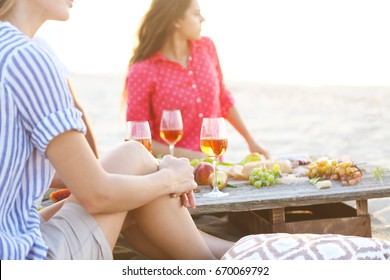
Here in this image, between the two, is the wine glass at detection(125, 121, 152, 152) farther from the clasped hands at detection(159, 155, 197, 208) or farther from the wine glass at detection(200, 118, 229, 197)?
the clasped hands at detection(159, 155, 197, 208)

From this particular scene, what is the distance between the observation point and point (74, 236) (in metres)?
1.83

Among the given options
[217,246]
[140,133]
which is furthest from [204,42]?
[217,246]

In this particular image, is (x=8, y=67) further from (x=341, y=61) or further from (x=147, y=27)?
(x=341, y=61)

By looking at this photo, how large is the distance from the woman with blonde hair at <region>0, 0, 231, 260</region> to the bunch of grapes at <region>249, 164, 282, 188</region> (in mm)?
623

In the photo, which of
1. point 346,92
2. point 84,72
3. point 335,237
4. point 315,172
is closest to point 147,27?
point 315,172

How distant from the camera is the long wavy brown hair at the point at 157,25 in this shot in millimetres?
4145

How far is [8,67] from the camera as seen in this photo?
1591 mm

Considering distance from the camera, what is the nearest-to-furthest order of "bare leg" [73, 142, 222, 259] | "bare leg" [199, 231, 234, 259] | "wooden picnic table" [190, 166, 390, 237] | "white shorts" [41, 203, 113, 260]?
"white shorts" [41, 203, 113, 260] < "bare leg" [73, 142, 222, 259] < "bare leg" [199, 231, 234, 259] < "wooden picnic table" [190, 166, 390, 237]

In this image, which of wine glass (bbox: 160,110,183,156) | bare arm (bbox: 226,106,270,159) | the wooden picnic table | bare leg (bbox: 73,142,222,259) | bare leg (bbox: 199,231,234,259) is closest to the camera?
bare leg (bbox: 73,142,222,259)

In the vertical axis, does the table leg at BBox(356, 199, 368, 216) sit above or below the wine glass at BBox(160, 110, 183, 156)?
below

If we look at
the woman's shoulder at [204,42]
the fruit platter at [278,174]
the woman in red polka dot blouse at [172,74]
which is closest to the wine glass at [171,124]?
the fruit platter at [278,174]

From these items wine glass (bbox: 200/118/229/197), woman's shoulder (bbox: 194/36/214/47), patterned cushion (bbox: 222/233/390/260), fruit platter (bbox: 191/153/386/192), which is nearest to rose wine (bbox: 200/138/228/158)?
wine glass (bbox: 200/118/229/197)

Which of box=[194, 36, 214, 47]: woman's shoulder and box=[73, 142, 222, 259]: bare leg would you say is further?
box=[194, 36, 214, 47]: woman's shoulder

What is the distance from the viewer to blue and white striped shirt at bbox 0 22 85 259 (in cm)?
160
